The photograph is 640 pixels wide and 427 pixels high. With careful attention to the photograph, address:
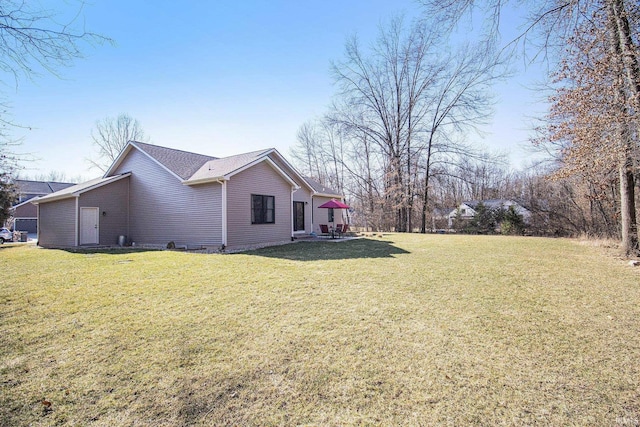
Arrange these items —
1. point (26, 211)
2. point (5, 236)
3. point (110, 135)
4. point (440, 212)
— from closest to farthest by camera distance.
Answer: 1. point (5, 236)
2. point (440, 212)
3. point (110, 135)
4. point (26, 211)

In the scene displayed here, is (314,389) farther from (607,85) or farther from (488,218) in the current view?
(488,218)

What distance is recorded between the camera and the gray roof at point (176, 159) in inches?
523

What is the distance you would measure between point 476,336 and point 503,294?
2.07 metres

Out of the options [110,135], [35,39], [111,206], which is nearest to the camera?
[35,39]

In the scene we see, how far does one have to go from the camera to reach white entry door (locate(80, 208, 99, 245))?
14.2 metres

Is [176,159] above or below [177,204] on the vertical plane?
above

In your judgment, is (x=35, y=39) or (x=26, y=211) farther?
(x=26, y=211)

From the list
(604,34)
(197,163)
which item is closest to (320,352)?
(604,34)

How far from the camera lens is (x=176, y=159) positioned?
576 inches

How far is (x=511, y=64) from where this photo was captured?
6.12 m

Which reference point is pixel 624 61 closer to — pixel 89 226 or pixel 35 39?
pixel 35 39

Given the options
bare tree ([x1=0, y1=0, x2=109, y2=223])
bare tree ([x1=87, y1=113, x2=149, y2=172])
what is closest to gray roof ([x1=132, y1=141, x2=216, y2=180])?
bare tree ([x1=0, y1=0, x2=109, y2=223])

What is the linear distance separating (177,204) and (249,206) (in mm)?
3322

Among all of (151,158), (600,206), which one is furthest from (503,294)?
(600,206)
